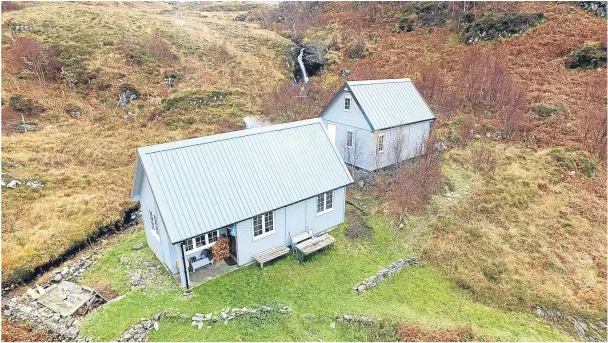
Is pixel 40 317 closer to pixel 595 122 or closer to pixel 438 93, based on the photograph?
pixel 438 93

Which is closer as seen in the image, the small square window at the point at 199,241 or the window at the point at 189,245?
the window at the point at 189,245

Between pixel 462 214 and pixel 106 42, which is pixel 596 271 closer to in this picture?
pixel 462 214

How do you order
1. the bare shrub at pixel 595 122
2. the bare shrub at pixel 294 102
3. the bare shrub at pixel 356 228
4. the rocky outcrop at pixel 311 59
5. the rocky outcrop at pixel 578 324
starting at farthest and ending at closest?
1. the rocky outcrop at pixel 311 59
2. the bare shrub at pixel 294 102
3. the bare shrub at pixel 595 122
4. the bare shrub at pixel 356 228
5. the rocky outcrop at pixel 578 324

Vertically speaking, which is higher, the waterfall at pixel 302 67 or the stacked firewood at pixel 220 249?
the waterfall at pixel 302 67

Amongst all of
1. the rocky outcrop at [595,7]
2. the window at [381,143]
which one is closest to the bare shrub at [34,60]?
the window at [381,143]

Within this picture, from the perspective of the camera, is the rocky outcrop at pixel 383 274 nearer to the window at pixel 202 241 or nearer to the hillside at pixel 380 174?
the hillside at pixel 380 174

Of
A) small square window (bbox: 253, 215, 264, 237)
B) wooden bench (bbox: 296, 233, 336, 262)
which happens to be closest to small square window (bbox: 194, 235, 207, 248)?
small square window (bbox: 253, 215, 264, 237)

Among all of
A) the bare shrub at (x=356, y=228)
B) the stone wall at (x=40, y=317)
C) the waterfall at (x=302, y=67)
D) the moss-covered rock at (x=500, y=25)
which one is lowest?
the stone wall at (x=40, y=317)
